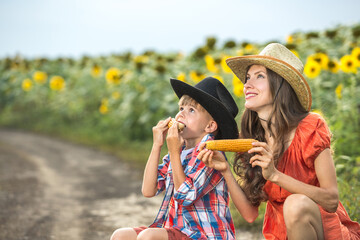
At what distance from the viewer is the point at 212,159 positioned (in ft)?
7.72

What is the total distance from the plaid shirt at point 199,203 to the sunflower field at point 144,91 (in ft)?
3.98

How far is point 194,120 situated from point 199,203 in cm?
45

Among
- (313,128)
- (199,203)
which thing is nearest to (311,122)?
(313,128)

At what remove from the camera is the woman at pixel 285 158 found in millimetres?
2176

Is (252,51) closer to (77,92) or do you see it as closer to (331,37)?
(331,37)

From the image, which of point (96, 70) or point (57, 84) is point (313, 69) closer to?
point (96, 70)

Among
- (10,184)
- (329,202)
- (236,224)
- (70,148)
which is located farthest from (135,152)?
(329,202)

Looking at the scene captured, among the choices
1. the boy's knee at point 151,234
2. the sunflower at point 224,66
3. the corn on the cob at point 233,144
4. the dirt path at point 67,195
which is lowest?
the dirt path at point 67,195

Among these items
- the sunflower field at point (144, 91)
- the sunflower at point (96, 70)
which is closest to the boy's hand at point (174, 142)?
the sunflower field at point (144, 91)

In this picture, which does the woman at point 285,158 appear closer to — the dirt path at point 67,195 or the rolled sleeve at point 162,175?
the rolled sleeve at point 162,175

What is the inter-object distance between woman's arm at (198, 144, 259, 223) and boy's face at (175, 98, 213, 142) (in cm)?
18

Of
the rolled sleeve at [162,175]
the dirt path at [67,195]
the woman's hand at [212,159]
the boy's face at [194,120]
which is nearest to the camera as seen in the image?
the woman's hand at [212,159]

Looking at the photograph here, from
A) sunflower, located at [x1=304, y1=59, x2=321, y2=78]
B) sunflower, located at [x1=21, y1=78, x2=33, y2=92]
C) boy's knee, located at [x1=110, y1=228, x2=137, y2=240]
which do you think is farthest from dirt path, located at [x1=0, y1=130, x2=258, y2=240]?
sunflower, located at [x1=21, y1=78, x2=33, y2=92]

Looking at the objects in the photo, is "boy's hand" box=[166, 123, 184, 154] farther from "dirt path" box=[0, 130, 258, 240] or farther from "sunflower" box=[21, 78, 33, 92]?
"sunflower" box=[21, 78, 33, 92]
